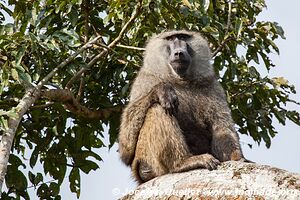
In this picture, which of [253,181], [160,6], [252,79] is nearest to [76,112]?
[160,6]

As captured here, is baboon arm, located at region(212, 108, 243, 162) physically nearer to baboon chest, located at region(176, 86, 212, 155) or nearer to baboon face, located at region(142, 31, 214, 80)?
baboon chest, located at region(176, 86, 212, 155)

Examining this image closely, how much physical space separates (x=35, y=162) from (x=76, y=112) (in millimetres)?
697

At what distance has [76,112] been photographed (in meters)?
7.00

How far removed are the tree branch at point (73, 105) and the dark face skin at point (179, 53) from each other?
884 mm

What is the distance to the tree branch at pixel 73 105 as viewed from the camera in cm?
660

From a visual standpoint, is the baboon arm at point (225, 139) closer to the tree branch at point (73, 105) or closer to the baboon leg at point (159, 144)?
the baboon leg at point (159, 144)

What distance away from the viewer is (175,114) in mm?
6289

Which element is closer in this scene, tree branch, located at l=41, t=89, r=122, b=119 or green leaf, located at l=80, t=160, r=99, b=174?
tree branch, located at l=41, t=89, r=122, b=119

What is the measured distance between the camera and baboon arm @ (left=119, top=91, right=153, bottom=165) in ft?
20.8

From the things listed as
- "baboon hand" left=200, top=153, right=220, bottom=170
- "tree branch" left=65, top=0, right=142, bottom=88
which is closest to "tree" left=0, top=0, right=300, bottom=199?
"tree branch" left=65, top=0, right=142, bottom=88

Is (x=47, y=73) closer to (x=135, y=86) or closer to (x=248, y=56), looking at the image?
(x=135, y=86)

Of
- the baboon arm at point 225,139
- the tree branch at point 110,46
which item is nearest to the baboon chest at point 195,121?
the baboon arm at point 225,139

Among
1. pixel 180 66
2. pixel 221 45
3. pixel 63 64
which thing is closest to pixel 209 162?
Result: pixel 180 66

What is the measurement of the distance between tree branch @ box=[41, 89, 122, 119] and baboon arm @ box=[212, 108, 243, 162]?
1.22m
